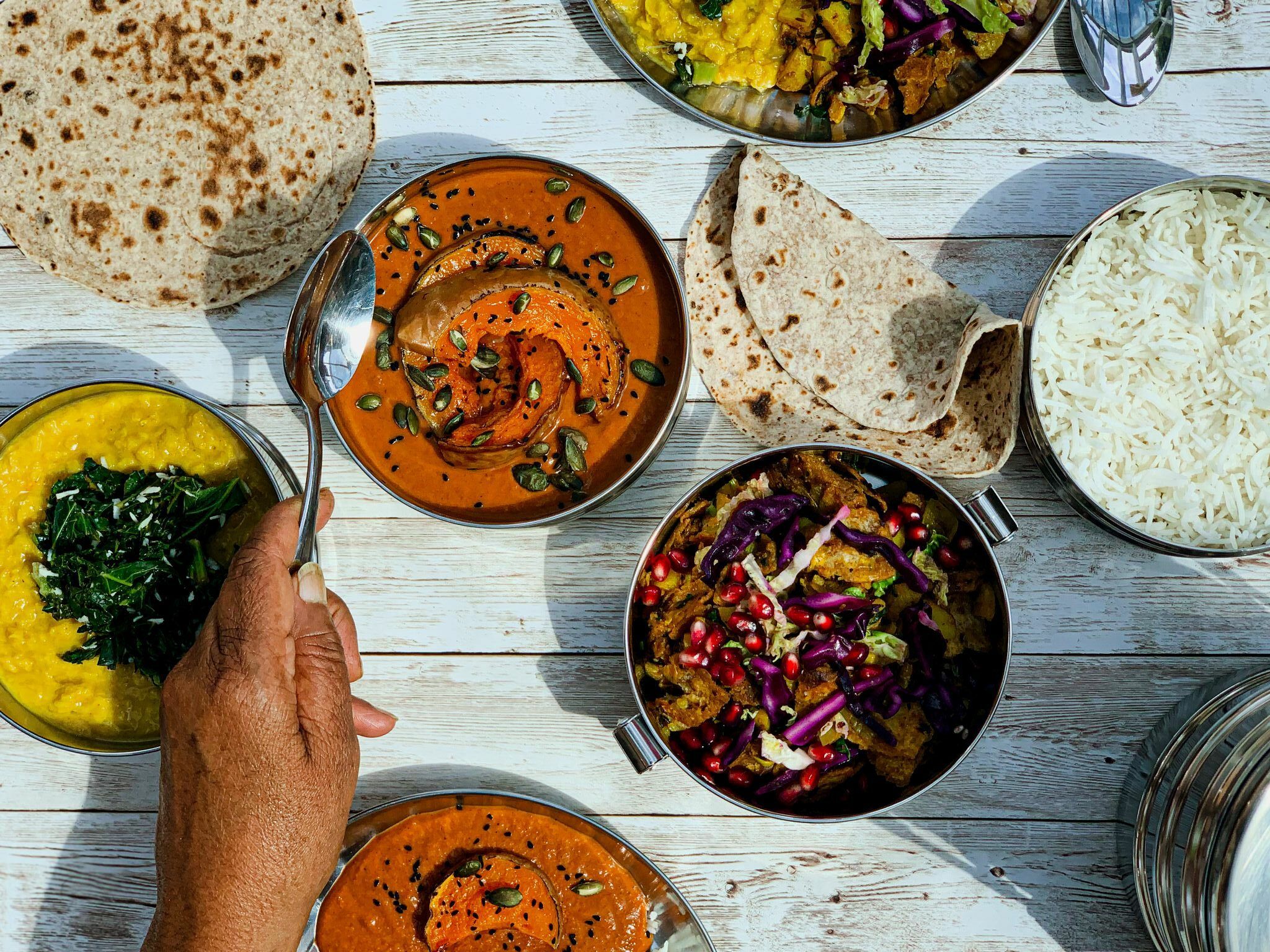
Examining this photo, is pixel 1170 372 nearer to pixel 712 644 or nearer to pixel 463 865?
pixel 712 644

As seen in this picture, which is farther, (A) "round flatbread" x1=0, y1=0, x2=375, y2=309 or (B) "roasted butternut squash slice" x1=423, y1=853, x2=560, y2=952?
(A) "round flatbread" x1=0, y1=0, x2=375, y2=309

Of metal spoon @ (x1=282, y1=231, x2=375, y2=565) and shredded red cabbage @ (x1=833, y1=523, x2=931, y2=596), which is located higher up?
metal spoon @ (x1=282, y1=231, x2=375, y2=565)

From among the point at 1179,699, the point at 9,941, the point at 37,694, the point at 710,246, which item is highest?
the point at 710,246

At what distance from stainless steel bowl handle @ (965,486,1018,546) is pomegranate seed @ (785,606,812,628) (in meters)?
0.48

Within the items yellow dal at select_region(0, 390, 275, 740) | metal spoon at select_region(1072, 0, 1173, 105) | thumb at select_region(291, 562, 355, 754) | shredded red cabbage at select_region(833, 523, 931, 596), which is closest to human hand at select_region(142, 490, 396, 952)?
thumb at select_region(291, 562, 355, 754)

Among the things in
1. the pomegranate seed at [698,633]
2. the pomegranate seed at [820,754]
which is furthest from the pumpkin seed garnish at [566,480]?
the pomegranate seed at [820,754]

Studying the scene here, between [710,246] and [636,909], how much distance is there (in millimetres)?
1825

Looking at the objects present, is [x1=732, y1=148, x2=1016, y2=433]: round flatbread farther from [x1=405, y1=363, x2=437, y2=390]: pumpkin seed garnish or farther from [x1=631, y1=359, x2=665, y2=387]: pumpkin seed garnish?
[x1=405, y1=363, x2=437, y2=390]: pumpkin seed garnish

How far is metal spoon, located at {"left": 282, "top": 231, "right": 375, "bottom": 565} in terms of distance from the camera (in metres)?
2.26

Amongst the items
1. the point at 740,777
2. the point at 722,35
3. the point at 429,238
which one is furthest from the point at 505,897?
the point at 722,35

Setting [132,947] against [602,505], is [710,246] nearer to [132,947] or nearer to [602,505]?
[602,505]

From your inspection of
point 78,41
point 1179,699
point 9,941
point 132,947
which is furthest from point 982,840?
point 78,41

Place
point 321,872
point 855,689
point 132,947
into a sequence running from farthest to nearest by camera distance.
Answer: point 132,947 → point 855,689 → point 321,872

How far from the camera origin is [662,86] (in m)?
2.39
